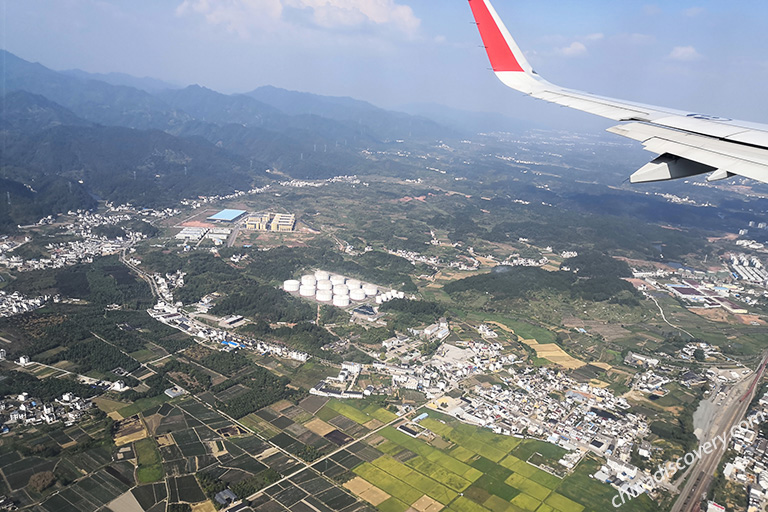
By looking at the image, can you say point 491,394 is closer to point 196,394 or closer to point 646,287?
point 196,394

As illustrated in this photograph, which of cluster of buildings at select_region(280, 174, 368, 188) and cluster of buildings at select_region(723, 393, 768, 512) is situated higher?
cluster of buildings at select_region(280, 174, 368, 188)

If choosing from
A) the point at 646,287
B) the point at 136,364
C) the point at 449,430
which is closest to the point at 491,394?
the point at 449,430

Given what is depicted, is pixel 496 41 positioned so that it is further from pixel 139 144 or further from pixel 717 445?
pixel 139 144

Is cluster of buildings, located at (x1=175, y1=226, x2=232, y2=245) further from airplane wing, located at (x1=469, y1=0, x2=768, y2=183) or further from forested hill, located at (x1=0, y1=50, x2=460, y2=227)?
airplane wing, located at (x1=469, y1=0, x2=768, y2=183)

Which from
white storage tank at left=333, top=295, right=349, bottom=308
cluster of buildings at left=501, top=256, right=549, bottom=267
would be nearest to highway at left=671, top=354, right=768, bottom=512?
cluster of buildings at left=501, top=256, right=549, bottom=267

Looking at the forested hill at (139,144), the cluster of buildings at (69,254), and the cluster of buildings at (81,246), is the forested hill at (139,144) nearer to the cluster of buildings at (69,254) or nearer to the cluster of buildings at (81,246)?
the cluster of buildings at (81,246)

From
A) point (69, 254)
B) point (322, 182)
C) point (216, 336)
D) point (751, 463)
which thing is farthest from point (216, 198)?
point (751, 463)

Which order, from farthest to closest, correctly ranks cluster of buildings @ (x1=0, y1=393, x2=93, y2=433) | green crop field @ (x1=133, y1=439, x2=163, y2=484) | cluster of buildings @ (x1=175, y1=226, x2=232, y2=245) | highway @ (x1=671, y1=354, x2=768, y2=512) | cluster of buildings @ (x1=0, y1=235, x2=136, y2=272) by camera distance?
cluster of buildings @ (x1=175, y1=226, x2=232, y2=245), cluster of buildings @ (x1=0, y1=235, x2=136, y2=272), cluster of buildings @ (x1=0, y1=393, x2=93, y2=433), green crop field @ (x1=133, y1=439, x2=163, y2=484), highway @ (x1=671, y1=354, x2=768, y2=512)
